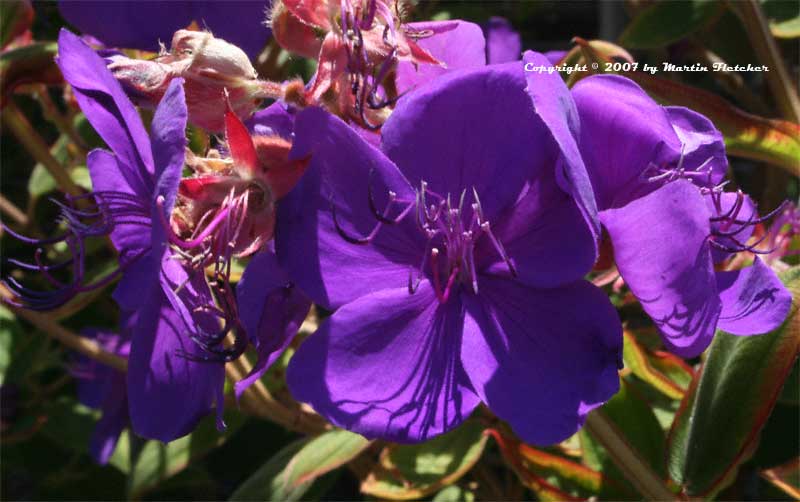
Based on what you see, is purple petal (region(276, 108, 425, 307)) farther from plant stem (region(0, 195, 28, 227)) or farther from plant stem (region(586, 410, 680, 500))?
plant stem (region(0, 195, 28, 227))

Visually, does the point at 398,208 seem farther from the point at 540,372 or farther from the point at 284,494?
the point at 284,494

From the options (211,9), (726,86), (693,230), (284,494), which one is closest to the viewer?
(693,230)

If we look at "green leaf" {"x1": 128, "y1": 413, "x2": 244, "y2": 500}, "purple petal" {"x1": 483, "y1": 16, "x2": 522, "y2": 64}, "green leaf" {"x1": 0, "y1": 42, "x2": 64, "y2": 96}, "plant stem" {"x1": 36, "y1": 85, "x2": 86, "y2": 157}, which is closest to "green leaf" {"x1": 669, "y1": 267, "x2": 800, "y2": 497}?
"purple petal" {"x1": 483, "y1": 16, "x2": 522, "y2": 64}

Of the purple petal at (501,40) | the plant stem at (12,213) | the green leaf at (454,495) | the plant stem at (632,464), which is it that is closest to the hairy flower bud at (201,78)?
the plant stem at (632,464)

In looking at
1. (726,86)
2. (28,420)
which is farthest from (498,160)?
(28,420)

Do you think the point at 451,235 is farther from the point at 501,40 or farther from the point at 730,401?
the point at 501,40

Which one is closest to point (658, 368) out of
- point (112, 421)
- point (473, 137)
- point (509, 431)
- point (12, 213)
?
point (509, 431)
